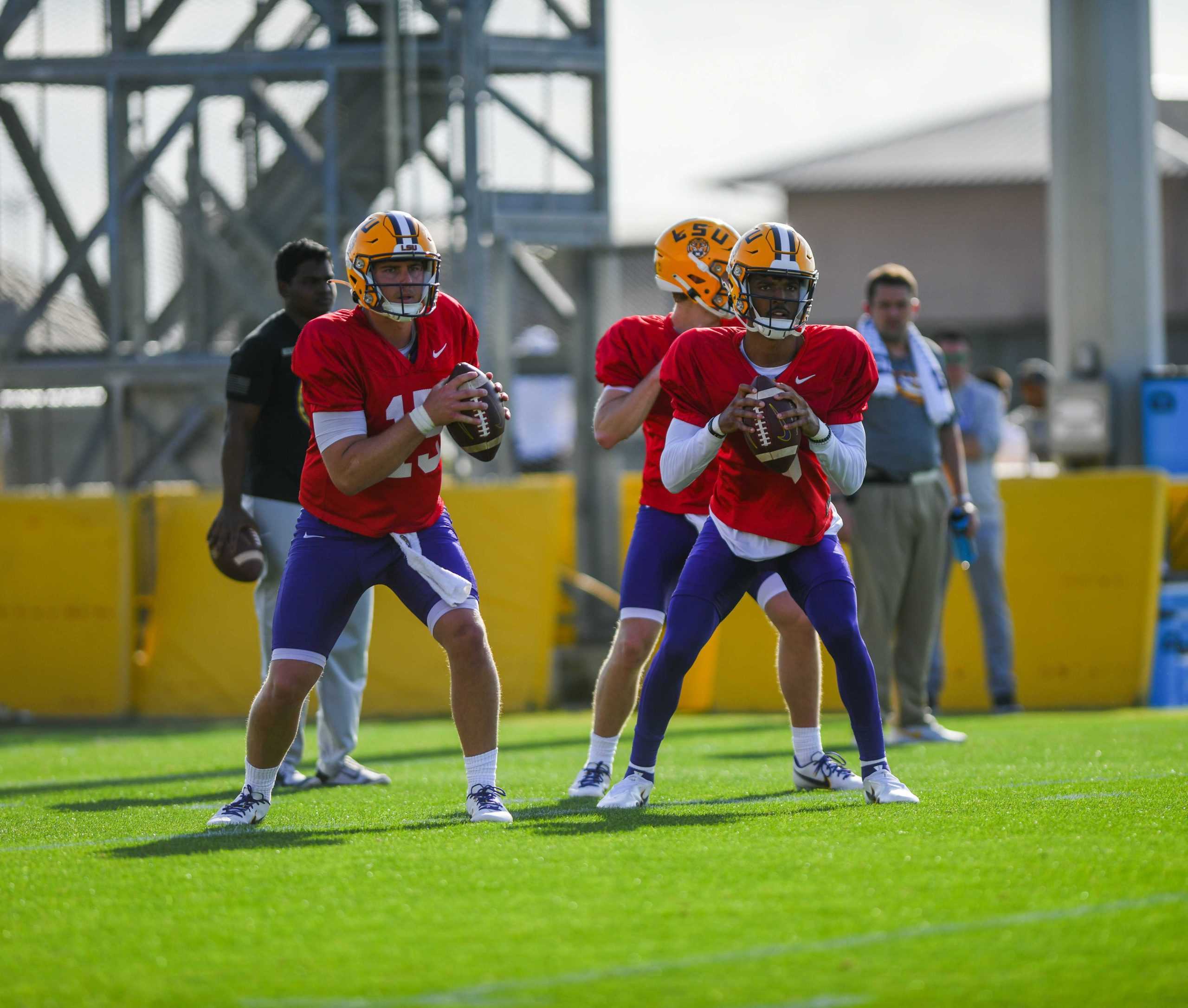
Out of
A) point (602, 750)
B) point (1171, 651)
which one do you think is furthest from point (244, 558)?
point (1171, 651)

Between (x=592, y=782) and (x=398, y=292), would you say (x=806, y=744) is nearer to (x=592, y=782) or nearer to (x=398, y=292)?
(x=592, y=782)

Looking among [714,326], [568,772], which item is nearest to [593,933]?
[714,326]

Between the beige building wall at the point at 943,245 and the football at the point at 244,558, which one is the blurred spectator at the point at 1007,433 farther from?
the beige building wall at the point at 943,245

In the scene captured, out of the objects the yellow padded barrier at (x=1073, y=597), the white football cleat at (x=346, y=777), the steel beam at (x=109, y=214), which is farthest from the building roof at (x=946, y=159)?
the white football cleat at (x=346, y=777)

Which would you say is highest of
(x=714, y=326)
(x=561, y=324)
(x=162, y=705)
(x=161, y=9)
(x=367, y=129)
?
(x=161, y=9)

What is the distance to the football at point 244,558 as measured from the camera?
6984 millimetres

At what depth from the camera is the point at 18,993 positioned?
11.5 feet

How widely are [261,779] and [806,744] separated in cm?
192

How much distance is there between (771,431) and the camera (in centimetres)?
542

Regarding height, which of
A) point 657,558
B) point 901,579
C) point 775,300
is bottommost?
point 901,579

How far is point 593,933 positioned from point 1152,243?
11318 mm

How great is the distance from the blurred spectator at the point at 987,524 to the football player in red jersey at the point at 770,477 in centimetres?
488

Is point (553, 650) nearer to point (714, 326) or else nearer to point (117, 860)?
point (714, 326)

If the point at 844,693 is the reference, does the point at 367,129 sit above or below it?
above
